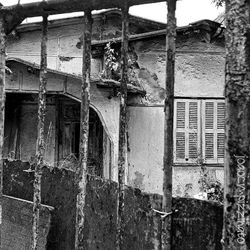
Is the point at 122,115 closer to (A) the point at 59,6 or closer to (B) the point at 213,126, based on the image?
(A) the point at 59,6

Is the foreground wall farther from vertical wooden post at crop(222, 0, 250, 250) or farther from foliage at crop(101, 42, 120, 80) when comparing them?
foliage at crop(101, 42, 120, 80)

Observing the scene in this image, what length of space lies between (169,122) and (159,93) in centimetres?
725

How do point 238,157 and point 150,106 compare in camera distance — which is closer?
point 238,157

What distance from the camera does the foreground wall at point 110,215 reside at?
166 centimetres

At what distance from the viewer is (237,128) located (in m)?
1.31

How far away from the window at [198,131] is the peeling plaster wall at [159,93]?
7.1 inches

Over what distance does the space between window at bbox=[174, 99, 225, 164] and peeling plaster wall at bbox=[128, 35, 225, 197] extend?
181mm

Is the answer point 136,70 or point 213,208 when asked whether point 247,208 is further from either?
point 136,70

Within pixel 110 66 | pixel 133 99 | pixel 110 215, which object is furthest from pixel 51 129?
pixel 110 215

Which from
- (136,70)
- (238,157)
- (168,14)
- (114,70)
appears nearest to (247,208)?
(238,157)

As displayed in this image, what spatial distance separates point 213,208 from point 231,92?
50 cm

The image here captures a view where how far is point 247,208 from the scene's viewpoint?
4.28 feet

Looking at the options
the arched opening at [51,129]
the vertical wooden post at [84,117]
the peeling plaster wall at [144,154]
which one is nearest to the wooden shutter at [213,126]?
the peeling plaster wall at [144,154]

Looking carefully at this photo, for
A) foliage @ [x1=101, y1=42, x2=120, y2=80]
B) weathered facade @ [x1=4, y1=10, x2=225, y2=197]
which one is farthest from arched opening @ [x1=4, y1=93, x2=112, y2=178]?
foliage @ [x1=101, y1=42, x2=120, y2=80]
